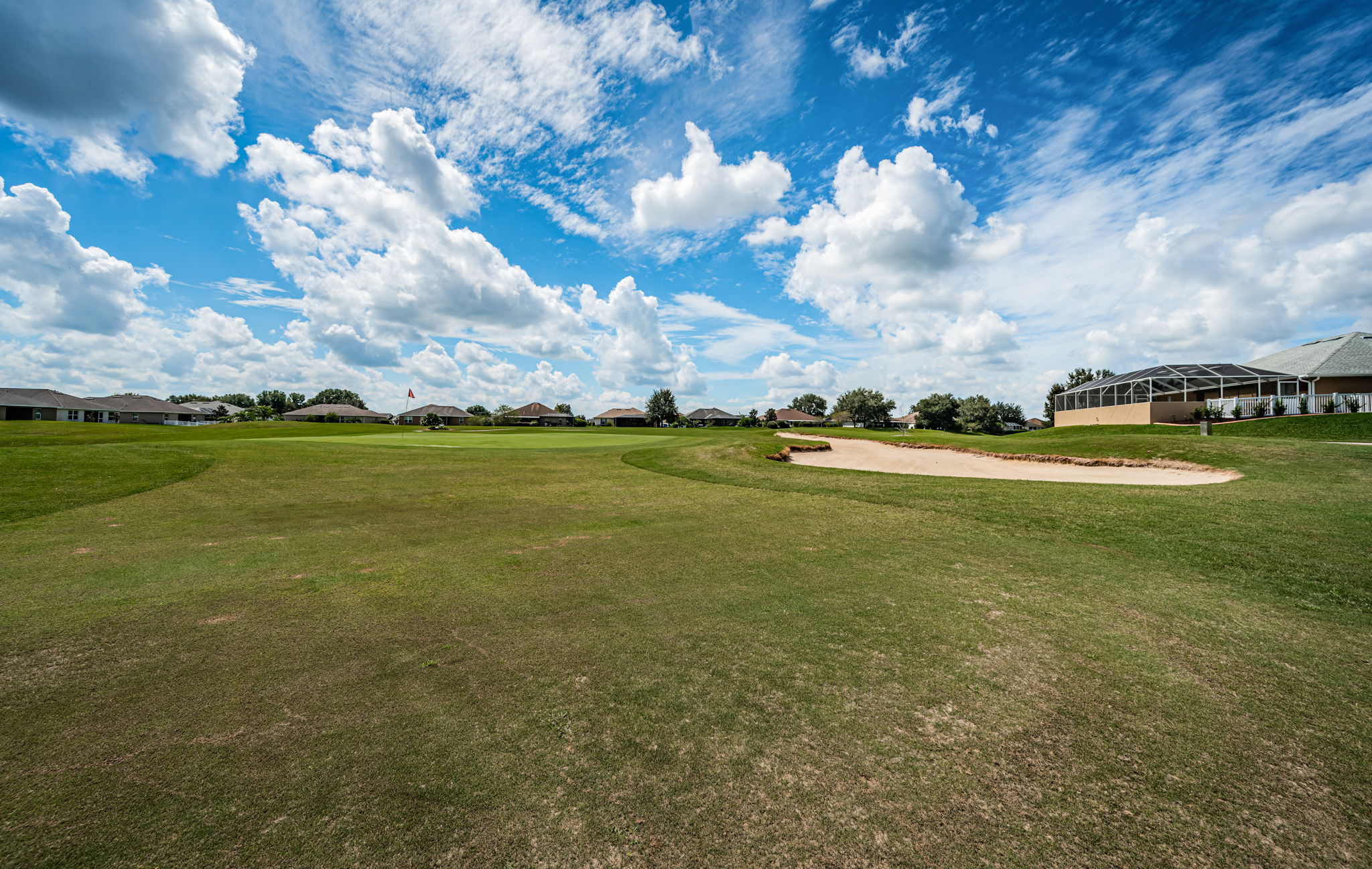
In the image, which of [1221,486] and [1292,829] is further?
[1221,486]

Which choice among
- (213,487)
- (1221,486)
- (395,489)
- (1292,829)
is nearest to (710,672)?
(1292,829)

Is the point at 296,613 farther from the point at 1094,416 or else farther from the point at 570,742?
the point at 1094,416

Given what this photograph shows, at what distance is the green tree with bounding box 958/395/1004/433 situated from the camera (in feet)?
273

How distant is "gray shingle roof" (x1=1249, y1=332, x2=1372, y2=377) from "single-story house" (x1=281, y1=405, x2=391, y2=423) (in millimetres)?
121259

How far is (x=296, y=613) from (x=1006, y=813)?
21.0 ft

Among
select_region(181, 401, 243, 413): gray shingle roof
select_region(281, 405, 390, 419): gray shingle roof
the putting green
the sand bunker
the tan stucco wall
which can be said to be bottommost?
the sand bunker

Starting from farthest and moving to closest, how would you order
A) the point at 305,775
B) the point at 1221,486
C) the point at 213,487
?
the point at 213,487 < the point at 1221,486 < the point at 305,775

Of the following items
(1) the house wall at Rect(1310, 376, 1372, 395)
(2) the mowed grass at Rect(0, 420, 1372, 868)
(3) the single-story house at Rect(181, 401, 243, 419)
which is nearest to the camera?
(2) the mowed grass at Rect(0, 420, 1372, 868)

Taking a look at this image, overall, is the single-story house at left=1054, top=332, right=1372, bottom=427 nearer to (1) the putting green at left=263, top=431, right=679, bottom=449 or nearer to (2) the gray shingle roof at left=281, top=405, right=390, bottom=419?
(1) the putting green at left=263, top=431, right=679, bottom=449

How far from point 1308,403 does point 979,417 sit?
188ft

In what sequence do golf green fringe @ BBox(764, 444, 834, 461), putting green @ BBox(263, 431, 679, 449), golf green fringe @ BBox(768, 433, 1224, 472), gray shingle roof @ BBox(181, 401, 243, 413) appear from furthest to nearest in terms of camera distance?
gray shingle roof @ BBox(181, 401, 243, 413), putting green @ BBox(263, 431, 679, 449), golf green fringe @ BBox(764, 444, 834, 461), golf green fringe @ BBox(768, 433, 1224, 472)

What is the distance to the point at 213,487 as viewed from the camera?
13.8 m

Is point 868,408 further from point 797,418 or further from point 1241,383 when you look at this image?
point 1241,383

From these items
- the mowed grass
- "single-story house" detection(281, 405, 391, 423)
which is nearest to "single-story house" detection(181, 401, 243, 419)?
"single-story house" detection(281, 405, 391, 423)
